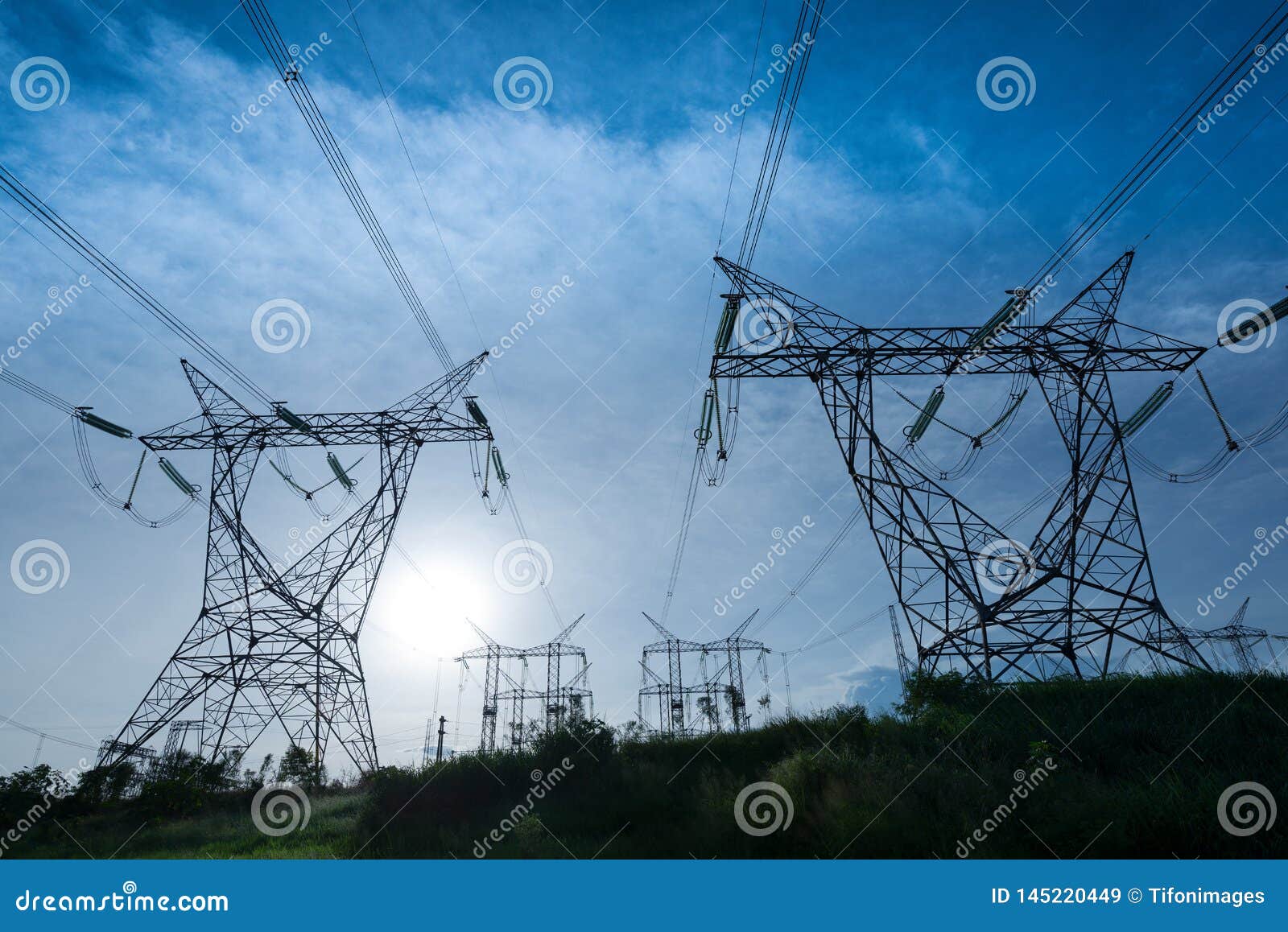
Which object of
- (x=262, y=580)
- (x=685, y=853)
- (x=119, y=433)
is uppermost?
(x=119, y=433)

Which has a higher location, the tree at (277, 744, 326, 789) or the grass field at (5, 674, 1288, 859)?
the tree at (277, 744, 326, 789)

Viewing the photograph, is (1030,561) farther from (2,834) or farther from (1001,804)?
(2,834)

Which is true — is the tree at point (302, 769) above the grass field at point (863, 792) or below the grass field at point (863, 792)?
above

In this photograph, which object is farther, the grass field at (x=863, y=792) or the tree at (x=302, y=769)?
the tree at (x=302, y=769)

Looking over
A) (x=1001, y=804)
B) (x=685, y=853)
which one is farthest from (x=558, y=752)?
(x=1001, y=804)

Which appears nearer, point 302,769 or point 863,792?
point 863,792

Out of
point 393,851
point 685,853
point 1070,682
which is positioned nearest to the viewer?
point 685,853

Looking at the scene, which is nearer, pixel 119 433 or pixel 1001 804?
pixel 1001 804

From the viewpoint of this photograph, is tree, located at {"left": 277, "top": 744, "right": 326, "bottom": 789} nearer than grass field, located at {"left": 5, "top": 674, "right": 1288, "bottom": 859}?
No
